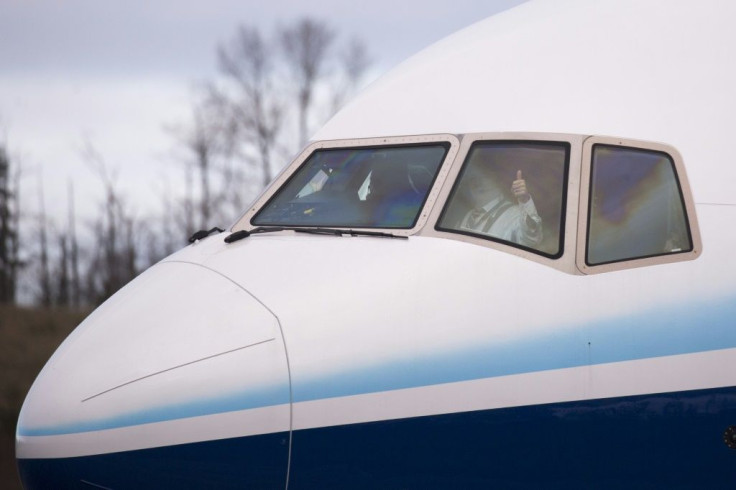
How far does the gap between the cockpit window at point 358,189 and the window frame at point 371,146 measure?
0.02 metres

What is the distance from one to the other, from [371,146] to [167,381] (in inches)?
82.5

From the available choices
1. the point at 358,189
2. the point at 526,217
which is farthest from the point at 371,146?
the point at 526,217

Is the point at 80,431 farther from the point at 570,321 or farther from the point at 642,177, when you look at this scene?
the point at 642,177

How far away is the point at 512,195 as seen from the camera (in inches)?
260

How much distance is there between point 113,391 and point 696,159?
369 centimetres

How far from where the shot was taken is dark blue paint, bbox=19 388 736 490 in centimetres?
600

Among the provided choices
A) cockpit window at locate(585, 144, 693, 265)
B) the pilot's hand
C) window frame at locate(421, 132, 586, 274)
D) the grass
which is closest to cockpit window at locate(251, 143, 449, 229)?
window frame at locate(421, 132, 586, 274)

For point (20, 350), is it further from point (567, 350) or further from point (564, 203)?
point (567, 350)

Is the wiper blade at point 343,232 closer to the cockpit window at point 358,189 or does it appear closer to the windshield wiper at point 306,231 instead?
the windshield wiper at point 306,231

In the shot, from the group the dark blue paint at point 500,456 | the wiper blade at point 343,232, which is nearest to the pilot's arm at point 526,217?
the wiper blade at point 343,232

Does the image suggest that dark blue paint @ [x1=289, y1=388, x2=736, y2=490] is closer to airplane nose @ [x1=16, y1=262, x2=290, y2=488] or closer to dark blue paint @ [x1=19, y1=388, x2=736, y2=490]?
dark blue paint @ [x1=19, y1=388, x2=736, y2=490]

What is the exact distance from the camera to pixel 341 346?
604 centimetres

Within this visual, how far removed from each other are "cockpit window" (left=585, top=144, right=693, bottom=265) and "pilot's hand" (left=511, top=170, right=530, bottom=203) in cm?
39

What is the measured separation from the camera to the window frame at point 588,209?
627 cm
